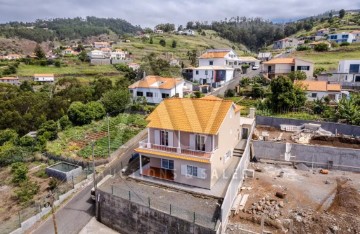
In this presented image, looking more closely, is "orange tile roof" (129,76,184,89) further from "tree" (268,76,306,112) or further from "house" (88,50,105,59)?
"house" (88,50,105,59)

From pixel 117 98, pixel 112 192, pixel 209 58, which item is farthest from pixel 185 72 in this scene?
pixel 112 192

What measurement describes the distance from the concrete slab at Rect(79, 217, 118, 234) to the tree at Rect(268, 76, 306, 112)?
2638cm

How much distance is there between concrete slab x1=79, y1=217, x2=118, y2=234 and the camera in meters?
19.0

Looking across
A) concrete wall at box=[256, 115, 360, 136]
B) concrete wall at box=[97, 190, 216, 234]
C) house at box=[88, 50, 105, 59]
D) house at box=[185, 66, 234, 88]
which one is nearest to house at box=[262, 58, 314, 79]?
house at box=[185, 66, 234, 88]

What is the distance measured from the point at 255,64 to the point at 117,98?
43.3 metres

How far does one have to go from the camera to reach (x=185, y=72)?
6481 cm

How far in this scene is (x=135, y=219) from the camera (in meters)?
18.1

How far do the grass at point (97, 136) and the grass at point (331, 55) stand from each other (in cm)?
4537

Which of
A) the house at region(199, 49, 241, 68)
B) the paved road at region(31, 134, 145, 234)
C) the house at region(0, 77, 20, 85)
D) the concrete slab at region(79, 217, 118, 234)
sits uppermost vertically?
the house at region(199, 49, 241, 68)

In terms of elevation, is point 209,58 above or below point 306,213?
above

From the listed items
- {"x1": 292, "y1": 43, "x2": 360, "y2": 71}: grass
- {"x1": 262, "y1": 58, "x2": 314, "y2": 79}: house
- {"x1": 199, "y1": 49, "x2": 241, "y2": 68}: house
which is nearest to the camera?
{"x1": 262, "y1": 58, "x2": 314, "y2": 79}: house

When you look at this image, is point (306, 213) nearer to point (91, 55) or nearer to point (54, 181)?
point (54, 181)

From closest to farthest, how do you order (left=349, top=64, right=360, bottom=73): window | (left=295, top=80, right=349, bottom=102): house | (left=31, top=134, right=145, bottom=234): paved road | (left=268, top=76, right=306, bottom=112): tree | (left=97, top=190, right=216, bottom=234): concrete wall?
1. (left=97, top=190, right=216, bottom=234): concrete wall
2. (left=31, top=134, right=145, bottom=234): paved road
3. (left=268, top=76, right=306, bottom=112): tree
4. (left=295, top=80, right=349, bottom=102): house
5. (left=349, top=64, right=360, bottom=73): window

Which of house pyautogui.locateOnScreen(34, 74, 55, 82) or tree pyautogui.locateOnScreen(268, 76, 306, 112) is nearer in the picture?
tree pyautogui.locateOnScreen(268, 76, 306, 112)
